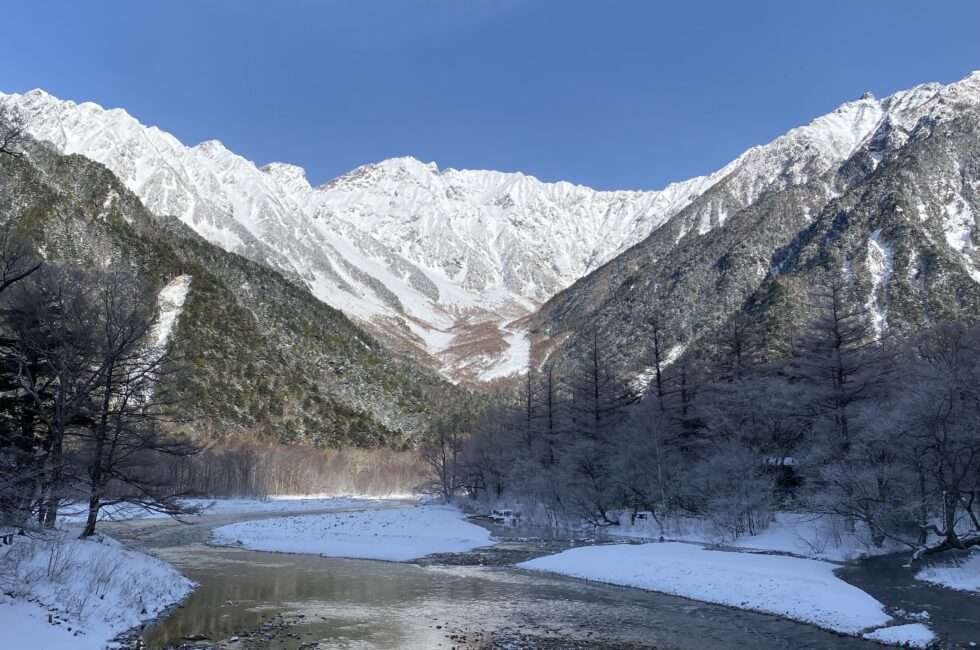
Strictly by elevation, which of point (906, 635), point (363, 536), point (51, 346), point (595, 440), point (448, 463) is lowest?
point (363, 536)

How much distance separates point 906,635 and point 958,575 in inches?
385

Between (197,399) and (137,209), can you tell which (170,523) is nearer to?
(197,399)

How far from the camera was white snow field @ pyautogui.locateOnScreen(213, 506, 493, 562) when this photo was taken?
147ft

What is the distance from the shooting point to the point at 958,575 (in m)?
26.7

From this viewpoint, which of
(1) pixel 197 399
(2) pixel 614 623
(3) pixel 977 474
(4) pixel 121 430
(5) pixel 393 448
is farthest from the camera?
(5) pixel 393 448

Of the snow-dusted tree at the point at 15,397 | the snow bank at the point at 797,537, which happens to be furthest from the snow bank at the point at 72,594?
the snow bank at the point at 797,537

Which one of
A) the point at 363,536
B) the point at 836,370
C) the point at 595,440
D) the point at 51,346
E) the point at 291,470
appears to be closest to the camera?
the point at 51,346

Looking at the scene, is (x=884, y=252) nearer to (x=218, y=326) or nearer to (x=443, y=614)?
(x=218, y=326)

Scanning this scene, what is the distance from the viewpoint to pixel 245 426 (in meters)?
148

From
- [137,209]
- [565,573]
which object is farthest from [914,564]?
[137,209]

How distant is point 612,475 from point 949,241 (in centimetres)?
12521

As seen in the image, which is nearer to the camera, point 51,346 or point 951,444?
point 51,346

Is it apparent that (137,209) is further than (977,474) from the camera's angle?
Yes

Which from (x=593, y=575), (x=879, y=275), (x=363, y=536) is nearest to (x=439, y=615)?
(x=593, y=575)
